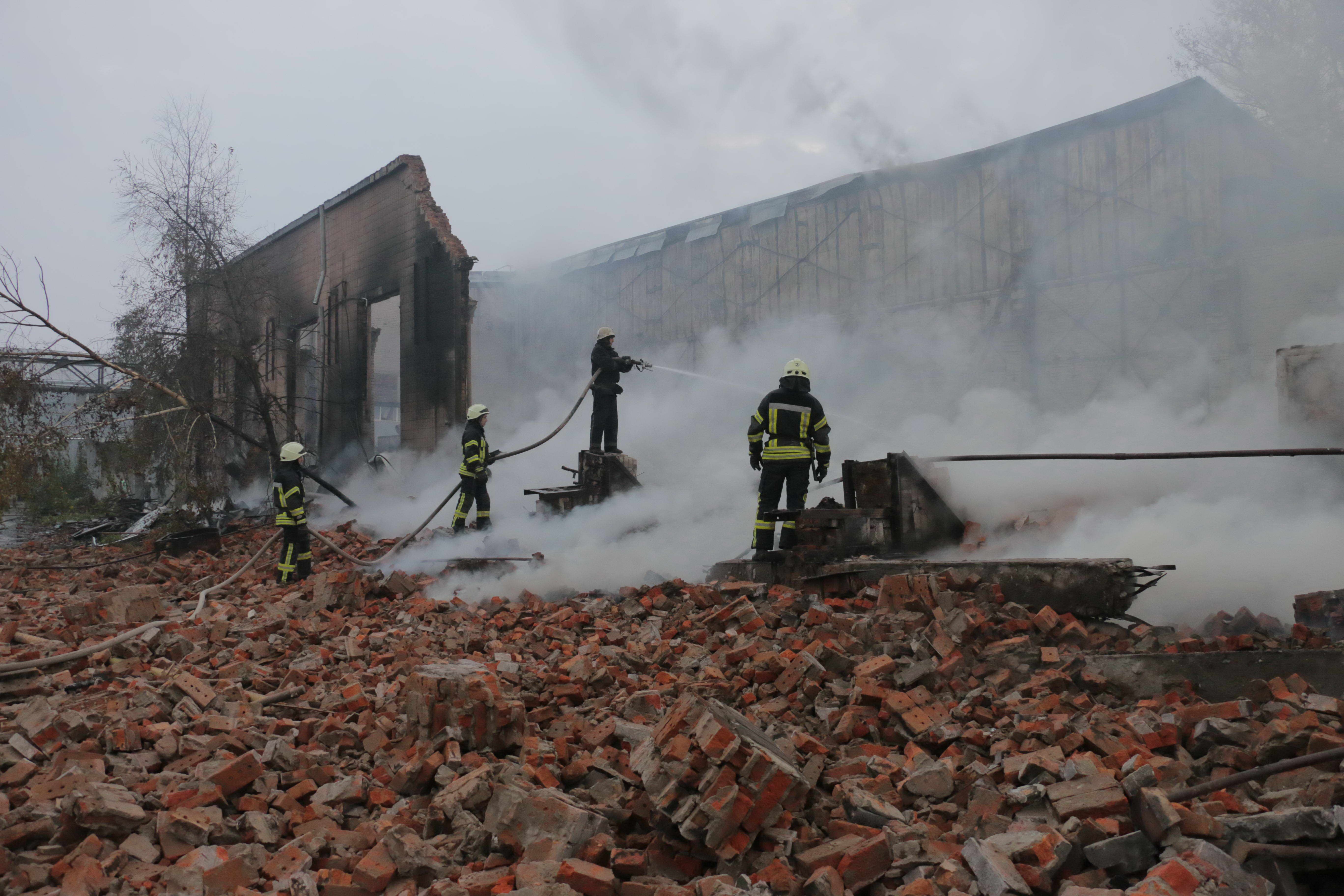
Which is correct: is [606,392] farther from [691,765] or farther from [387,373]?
[387,373]

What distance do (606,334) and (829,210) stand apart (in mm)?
4938

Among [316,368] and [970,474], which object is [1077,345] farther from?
[316,368]

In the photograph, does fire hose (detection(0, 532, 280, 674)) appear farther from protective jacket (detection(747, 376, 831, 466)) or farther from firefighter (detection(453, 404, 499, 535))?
protective jacket (detection(747, 376, 831, 466))

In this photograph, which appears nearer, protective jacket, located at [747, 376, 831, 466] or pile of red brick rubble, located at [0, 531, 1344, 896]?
pile of red brick rubble, located at [0, 531, 1344, 896]

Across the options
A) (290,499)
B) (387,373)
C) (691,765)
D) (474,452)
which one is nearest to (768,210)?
(474,452)

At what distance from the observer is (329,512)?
46.3 ft

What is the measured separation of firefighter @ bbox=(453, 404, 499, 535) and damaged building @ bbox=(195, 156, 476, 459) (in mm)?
4430

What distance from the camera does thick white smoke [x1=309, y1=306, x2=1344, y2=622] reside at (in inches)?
212

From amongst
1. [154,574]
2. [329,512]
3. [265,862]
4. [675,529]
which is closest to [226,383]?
[329,512]

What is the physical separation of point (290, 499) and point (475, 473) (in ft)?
6.44

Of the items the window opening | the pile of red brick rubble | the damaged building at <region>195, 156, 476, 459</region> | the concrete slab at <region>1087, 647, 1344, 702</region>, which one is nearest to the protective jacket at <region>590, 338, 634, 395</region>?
the damaged building at <region>195, 156, 476, 459</region>

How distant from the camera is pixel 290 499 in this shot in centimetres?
874

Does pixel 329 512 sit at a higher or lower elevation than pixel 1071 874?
higher

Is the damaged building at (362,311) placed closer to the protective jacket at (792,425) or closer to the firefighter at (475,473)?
the firefighter at (475,473)
